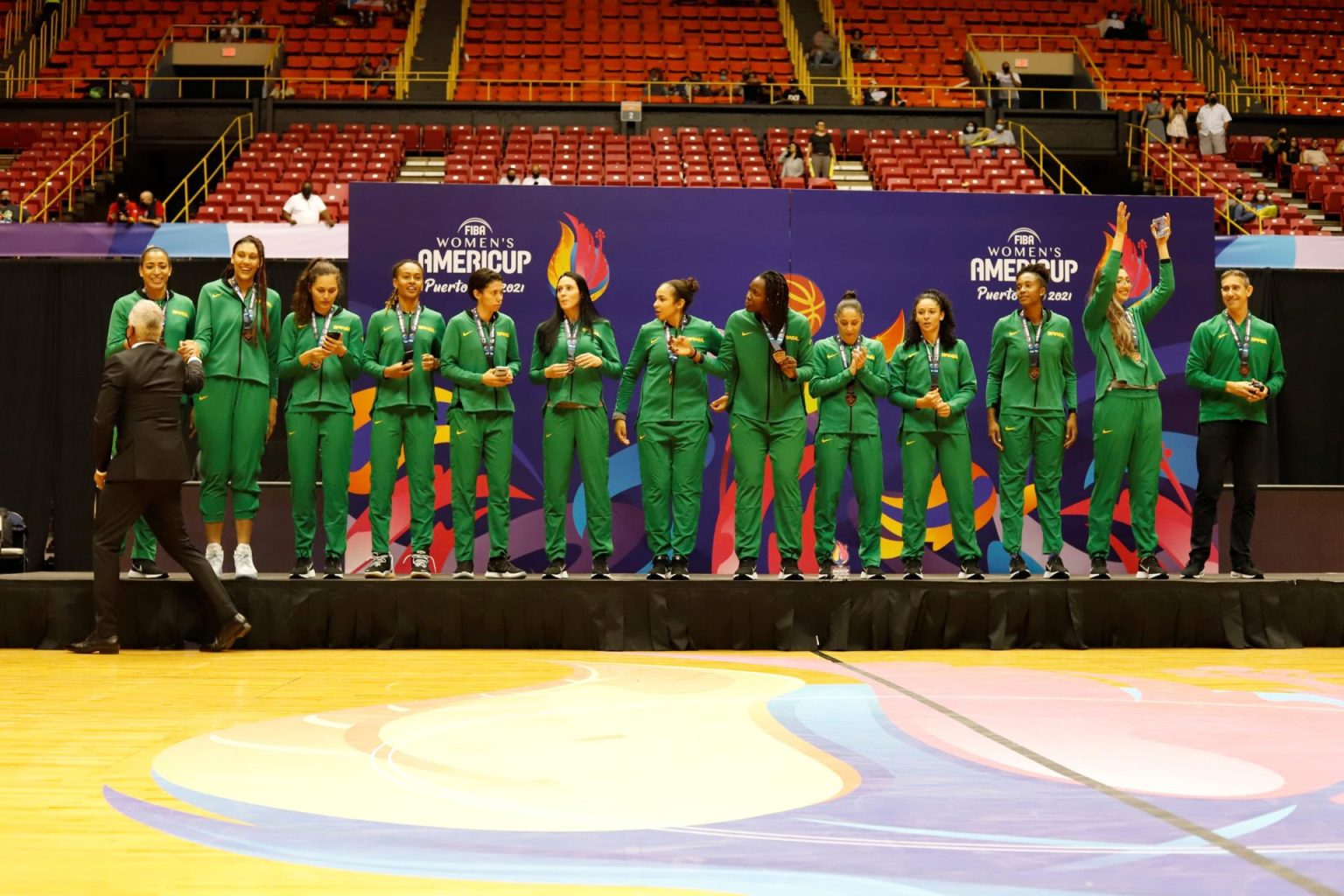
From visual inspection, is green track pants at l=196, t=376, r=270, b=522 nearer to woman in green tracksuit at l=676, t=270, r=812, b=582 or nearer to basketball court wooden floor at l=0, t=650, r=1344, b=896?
basketball court wooden floor at l=0, t=650, r=1344, b=896

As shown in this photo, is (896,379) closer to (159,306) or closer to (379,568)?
(379,568)

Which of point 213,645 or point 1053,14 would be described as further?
point 1053,14

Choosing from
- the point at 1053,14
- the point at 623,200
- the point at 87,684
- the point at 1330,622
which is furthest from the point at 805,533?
the point at 1053,14

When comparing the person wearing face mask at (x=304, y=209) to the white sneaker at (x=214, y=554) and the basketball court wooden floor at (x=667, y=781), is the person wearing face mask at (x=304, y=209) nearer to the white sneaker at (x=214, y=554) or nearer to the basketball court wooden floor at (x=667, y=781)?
the white sneaker at (x=214, y=554)

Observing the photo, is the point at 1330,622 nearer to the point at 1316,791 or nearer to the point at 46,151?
the point at 1316,791

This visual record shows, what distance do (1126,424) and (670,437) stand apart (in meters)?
2.42

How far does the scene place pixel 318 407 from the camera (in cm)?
641

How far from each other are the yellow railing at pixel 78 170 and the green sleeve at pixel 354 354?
832 cm

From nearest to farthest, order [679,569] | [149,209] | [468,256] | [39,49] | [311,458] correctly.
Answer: [311,458]
[679,569]
[468,256]
[149,209]
[39,49]

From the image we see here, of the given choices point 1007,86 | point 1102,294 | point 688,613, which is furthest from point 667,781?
point 1007,86

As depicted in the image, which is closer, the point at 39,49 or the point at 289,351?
the point at 289,351

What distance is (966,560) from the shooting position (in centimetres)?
669

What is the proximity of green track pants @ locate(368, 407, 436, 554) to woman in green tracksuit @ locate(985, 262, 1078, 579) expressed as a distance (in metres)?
3.04

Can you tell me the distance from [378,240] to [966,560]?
4.20 metres
